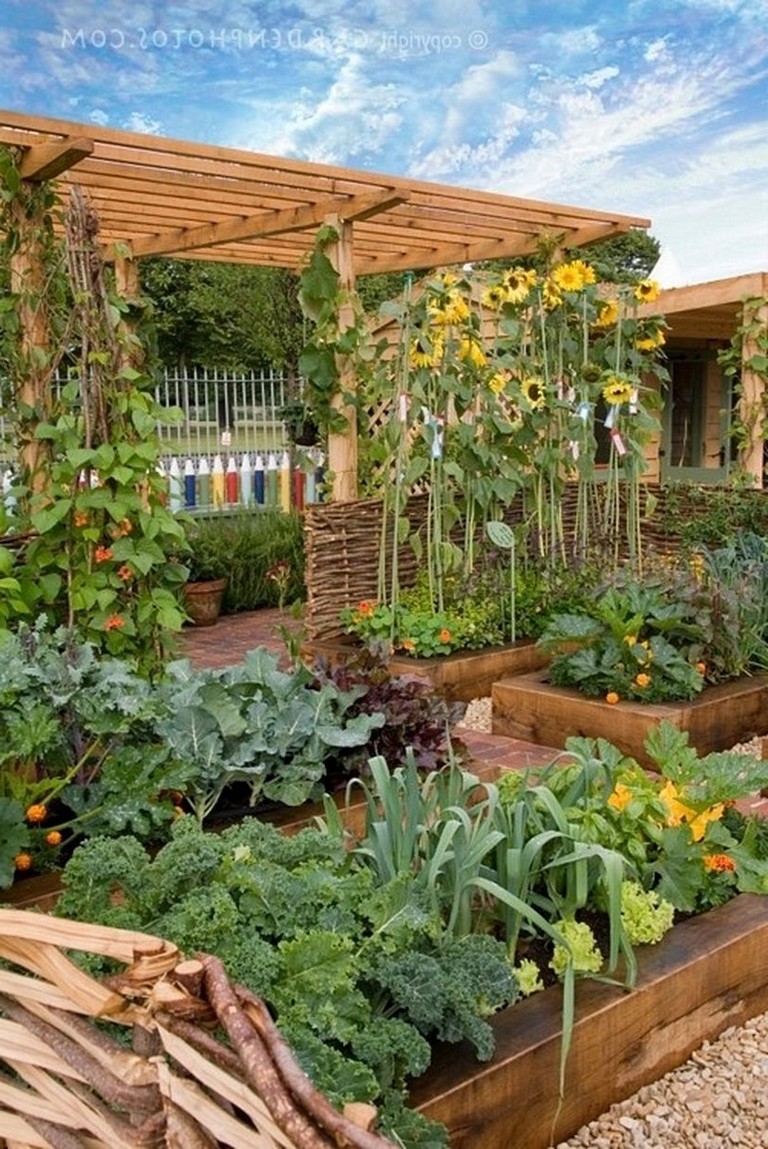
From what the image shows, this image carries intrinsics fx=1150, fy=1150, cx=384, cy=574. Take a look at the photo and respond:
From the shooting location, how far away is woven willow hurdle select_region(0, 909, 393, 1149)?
1026mm

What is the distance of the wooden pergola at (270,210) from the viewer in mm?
5391

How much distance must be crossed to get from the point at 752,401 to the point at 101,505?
5122 millimetres

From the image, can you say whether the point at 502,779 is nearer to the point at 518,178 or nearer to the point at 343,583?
the point at 343,583

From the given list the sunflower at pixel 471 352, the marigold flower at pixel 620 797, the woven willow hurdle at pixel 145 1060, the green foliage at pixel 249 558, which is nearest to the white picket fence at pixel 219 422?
the green foliage at pixel 249 558

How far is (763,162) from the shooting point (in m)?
30.0

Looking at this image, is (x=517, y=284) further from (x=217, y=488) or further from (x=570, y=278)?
(x=217, y=488)

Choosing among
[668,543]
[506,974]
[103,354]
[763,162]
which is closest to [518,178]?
[763,162]

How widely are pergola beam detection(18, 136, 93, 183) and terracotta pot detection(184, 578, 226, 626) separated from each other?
337cm

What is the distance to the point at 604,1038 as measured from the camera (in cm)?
210

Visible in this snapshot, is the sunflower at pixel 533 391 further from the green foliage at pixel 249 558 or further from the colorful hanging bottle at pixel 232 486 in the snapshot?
the colorful hanging bottle at pixel 232 486

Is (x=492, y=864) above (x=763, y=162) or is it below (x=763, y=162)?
below

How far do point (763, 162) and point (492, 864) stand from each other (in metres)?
31.3

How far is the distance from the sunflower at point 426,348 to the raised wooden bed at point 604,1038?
369cm

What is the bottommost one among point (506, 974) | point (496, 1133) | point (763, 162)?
point (496, 1133)
